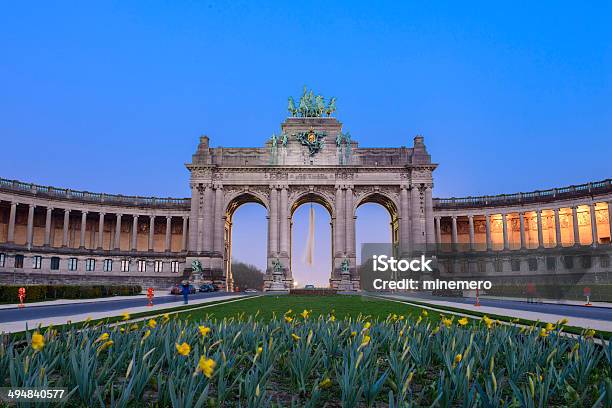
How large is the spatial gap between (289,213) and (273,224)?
10.8ft

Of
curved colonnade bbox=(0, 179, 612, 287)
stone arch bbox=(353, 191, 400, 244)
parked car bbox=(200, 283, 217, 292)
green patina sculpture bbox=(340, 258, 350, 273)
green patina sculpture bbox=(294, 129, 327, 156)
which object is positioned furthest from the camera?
green patina sculpture bbox=(294, 129, 327, 156)

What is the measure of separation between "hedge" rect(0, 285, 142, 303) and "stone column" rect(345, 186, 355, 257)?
35.6 meters

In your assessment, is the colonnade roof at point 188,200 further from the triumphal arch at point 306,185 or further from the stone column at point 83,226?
the triumphal arch at point 306,185

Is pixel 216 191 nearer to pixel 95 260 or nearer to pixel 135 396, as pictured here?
pixel 95 260

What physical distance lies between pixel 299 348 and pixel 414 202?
72845mm

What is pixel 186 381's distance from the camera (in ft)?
16.3

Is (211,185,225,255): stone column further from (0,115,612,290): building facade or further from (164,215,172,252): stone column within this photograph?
(164,215,172,252): stone column

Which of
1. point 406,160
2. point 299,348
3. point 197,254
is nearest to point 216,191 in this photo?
point 197,254

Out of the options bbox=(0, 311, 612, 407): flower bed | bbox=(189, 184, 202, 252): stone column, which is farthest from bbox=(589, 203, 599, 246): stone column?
bbox=(0, 311, 612, 407): flower bed

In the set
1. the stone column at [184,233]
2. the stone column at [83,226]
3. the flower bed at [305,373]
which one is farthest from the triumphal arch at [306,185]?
the flower bed at [305,373]

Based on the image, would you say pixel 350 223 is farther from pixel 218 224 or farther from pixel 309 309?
pixel 309 309

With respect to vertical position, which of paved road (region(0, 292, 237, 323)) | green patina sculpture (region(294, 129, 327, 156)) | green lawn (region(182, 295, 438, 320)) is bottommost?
paved road (region(0, 292, 237, 323))

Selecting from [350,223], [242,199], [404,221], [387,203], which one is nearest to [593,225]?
[404,221]

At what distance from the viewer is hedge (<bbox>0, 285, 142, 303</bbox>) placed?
35.1 m
